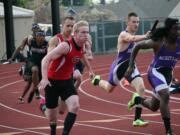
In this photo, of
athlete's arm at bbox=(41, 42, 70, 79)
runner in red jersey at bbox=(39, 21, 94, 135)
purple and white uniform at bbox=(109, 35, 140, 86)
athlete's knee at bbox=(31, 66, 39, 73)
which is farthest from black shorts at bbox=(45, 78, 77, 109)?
athlete's knee at bbox=(31, 66, 39, 73)

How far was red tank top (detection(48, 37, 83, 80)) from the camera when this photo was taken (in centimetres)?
932

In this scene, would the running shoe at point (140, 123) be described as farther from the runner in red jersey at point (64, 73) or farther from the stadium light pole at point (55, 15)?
the stadium light pole at point (55, 15)

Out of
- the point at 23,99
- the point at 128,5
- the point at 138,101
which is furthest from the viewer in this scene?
the point at 128,5

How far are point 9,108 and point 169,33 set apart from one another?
635 cm

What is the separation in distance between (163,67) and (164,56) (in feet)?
0.74

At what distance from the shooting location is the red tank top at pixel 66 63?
367 inches

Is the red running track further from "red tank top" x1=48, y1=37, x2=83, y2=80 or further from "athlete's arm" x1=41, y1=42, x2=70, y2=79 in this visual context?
"athlete's arm" x1=41, y1=42, x2=70, y2=79

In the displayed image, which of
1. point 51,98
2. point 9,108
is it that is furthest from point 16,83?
point 51,98

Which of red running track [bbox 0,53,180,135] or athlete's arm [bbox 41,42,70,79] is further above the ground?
athlete's arm [bbox 41,42,70,79]

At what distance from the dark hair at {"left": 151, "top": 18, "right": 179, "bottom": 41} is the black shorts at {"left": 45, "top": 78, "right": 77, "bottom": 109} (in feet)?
4.85

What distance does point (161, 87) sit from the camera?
9820mm

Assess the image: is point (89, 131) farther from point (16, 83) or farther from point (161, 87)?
point (16, 83)

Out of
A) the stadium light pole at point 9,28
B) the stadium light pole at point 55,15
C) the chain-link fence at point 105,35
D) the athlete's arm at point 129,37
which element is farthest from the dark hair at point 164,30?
the chain-link fence at point 105,35

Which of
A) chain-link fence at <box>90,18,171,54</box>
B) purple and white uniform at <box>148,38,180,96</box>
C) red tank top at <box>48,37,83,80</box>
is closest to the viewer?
red tank top at <box>48,37,83,80</box>
